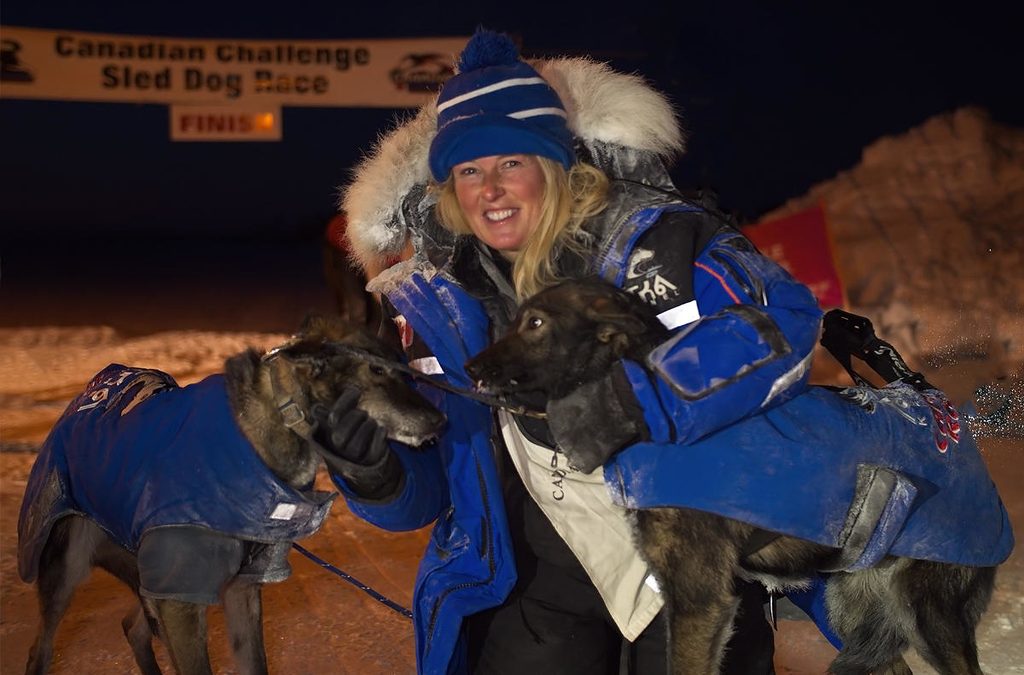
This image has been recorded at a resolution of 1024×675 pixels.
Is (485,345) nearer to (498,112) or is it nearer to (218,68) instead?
(498,112)

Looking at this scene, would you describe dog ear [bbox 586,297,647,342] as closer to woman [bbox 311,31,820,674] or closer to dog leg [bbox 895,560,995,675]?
woman [bbox 311,31,820,674]

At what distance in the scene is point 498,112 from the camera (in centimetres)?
252

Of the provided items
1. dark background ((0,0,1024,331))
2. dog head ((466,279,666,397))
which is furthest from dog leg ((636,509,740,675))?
dark background ((0,0,1024,331))

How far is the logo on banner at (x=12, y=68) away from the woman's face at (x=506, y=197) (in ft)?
36.8

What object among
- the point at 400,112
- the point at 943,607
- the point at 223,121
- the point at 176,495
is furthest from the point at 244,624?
the point at 223,121

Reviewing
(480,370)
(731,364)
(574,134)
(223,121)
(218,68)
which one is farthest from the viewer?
(223,121)

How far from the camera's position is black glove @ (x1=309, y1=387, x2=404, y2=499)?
2457 mm

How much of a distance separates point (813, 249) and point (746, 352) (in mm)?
5786

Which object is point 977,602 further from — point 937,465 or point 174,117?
point 174,117

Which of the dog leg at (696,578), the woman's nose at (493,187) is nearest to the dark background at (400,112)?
the woman's nose at (493,187)

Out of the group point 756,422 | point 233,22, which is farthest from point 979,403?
point 233,22

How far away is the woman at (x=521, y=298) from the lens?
7.89ft

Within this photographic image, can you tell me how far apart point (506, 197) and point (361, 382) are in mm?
643

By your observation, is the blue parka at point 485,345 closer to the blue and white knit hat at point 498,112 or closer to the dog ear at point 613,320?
the dog ear at point 613,320
